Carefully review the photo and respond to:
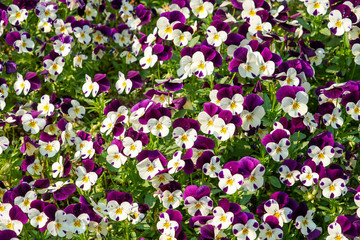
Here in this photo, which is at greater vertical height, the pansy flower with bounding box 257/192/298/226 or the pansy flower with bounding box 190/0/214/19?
the pansy flower with bounding box 190/0/214/19

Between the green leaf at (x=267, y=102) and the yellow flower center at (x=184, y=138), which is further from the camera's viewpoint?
the green leaf at (x=267, y=102)

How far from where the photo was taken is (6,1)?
5492 mm

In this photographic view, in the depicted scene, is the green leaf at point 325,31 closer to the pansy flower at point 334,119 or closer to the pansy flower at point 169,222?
the pansy flower at point 334,119

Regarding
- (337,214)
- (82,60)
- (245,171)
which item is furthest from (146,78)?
(337,214)

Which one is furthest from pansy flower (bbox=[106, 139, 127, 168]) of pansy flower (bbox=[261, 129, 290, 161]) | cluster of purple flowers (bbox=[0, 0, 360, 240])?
pansy flower (bbox=[261, 129, 290, 161])

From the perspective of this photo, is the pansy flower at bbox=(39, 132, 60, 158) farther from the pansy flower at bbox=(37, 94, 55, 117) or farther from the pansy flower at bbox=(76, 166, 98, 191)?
the pansy flower at bbox=(76, 166, 98, 191)

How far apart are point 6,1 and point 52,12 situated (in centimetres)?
72

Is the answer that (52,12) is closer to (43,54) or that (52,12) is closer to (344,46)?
(43,54)

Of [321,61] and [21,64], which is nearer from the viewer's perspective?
[321,61]

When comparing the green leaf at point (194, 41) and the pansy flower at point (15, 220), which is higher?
the green leaf at point (194, 41)

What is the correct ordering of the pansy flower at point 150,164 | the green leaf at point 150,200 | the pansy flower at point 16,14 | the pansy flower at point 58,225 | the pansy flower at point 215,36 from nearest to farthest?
the pansy flower at point 58,225, the pansy flower at point 150,164, the green leaf at point 150,200, the pansy flower at point 215,36, the pansy flower at point 16,14

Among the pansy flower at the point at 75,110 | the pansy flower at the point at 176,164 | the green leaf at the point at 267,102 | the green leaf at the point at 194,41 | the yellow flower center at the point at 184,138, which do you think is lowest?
the pansy flower at the point at 75,110

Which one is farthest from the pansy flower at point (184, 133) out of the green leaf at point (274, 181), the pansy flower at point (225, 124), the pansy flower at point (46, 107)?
the pansy flower at point (46, 107)

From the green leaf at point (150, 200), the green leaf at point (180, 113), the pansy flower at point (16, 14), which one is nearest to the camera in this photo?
the green leaf at point (150, 200)
